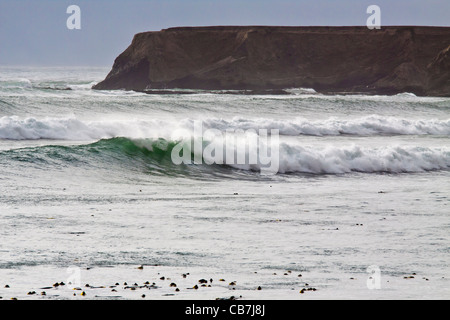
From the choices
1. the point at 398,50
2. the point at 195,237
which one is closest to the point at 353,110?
the point at 195,237

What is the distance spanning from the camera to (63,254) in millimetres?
8977

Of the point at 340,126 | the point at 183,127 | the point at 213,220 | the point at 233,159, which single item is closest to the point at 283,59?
the point at 340,126

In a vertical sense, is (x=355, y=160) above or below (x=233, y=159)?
below

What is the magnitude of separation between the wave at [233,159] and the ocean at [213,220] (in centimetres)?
5

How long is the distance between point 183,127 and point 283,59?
94731mm

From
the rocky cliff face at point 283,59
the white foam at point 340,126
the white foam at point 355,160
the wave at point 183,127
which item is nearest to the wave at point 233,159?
the white foam at point 355,160

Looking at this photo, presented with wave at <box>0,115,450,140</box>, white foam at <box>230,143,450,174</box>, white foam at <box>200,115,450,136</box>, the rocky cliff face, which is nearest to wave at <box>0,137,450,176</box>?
white foam at <box>230,143,450,174</box>

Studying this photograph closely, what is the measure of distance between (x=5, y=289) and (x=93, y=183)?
28.2 feet

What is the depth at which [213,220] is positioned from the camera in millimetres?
11531

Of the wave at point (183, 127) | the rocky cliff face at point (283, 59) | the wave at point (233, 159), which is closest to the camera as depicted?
the wave at point (233, 159)

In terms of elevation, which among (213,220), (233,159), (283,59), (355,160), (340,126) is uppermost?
(283,59)

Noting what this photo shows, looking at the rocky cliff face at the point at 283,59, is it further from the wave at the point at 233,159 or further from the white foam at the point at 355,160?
the wave at the point at 233,159

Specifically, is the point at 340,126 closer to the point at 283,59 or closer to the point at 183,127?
the point at 183,127

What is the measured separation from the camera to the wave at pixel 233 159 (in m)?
18.4
